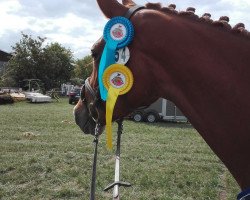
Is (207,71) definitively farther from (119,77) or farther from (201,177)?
(201,177)

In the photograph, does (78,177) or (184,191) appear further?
(78,177)

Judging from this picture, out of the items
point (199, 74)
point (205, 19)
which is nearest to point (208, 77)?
point (199, 74)

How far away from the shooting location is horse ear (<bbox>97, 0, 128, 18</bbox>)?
189 cm

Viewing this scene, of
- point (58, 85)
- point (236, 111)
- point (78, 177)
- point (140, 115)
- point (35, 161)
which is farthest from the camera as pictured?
point (58, 85)

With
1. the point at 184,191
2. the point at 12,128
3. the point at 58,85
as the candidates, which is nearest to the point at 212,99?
the point at 184,191

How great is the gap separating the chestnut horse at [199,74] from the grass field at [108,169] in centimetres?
394

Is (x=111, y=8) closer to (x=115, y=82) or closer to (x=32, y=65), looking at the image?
(x=115, y=82)

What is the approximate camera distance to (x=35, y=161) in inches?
302

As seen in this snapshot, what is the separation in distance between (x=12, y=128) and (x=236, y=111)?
1255cm

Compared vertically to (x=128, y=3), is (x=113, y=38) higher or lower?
lower

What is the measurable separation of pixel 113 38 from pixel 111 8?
0.50 feet

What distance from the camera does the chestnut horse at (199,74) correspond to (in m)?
1.65

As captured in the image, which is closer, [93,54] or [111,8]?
[111,8]

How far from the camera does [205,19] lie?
5.79 ft
